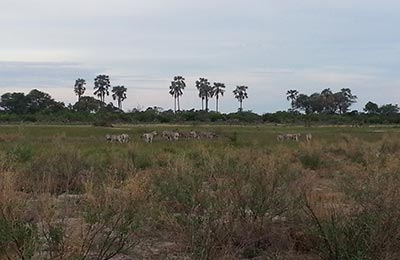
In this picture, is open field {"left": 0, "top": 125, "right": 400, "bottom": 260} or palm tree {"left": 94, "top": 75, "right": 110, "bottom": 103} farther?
palm tree {"left": 94, "top": 75, "right": 110, "bottom": 103}

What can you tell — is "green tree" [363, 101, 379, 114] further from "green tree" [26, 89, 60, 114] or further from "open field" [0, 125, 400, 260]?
"open field" [0, 125, 400, 260]

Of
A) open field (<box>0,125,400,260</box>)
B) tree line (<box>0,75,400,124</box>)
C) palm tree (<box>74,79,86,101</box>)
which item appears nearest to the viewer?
open field (<box>0,125,400,260</box>)

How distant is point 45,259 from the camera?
6.72 m

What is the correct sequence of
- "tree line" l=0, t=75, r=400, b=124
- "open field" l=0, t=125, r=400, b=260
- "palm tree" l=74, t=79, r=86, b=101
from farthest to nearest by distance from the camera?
"palm tree" l=74, t=79, r=86, b=101, "tree line" l=0, t=75, r=400, b=124, "open field" l=0, t=125, r=400, b=260

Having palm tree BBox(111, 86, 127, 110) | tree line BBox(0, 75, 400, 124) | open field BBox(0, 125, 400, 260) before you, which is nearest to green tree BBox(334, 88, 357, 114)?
tree line BBox(0, 75, 400, 124)

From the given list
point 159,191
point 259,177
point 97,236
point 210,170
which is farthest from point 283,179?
point 97,236

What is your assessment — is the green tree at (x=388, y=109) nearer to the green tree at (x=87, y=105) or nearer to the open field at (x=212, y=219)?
A: the green tree at (x=87, y=105)

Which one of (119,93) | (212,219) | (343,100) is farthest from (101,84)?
(212,219)

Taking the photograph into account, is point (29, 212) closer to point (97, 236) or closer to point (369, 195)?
point (97, 236)

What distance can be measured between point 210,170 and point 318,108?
133m

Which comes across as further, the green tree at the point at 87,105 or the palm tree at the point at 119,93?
the palm tree at the point at 119,93

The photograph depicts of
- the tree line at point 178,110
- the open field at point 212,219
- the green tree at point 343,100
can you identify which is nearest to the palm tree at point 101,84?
the tree line at point 178,110

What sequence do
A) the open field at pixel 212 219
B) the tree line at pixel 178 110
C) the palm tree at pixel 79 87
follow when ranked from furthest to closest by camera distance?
the palm tree at pixel 79 87 < the tree line at pixel 178 110 < the open field at pixel 212 219

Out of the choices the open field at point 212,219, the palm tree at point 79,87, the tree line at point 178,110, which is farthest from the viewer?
the palm tree at point 79,87
